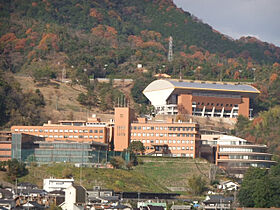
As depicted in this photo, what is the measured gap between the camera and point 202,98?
182250mm

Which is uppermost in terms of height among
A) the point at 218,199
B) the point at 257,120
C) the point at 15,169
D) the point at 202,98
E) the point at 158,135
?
the point at 202,98

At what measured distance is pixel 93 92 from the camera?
186875 millimetres

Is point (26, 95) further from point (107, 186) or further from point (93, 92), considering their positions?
point (107, 186)

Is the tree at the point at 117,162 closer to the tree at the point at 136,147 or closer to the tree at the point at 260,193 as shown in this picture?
the tree at the point at 136,147

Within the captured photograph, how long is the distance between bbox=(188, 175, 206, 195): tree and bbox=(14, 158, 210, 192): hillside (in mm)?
3178

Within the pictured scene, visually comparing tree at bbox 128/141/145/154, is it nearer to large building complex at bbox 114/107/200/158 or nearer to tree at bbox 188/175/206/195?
large building complex at bbox 114/107/200/158

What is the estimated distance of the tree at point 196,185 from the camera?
125750 millimetres

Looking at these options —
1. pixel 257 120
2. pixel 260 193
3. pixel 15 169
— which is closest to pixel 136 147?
pixel 15 169

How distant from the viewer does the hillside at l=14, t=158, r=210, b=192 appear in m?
123

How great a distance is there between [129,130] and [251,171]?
77.5 ft

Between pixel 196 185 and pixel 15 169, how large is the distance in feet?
78.7

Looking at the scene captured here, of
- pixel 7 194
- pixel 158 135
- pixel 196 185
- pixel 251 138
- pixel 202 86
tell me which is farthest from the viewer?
pixel 202 86

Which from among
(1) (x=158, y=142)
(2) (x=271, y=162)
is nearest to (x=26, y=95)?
(1) (x=158, y=142)

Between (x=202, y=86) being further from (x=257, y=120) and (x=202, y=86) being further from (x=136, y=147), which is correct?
(x=136, y=147)
